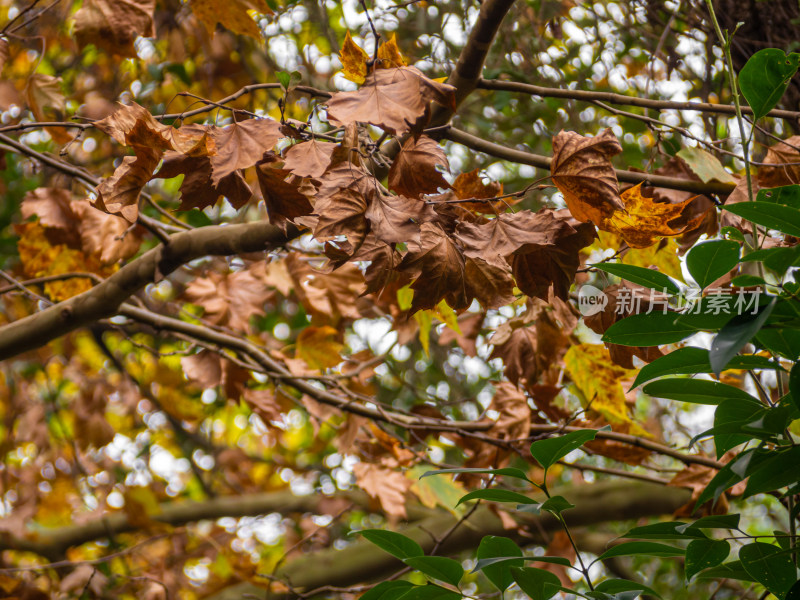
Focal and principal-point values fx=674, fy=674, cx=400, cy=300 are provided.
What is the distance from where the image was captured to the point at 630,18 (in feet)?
6.96

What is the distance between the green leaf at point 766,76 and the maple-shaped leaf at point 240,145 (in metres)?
0.60

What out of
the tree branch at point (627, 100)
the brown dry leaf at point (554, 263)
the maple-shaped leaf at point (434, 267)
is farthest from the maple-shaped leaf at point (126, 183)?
the tree branch at point (627, 100)

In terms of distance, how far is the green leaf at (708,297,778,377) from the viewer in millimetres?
499

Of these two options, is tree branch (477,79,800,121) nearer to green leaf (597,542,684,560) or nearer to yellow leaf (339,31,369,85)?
yellow leaf (339,31,369,85)

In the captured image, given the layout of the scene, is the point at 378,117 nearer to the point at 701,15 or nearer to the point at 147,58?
the point at 701,15

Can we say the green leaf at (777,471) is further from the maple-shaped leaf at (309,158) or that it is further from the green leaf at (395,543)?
the maple-shaped leaf at (309,158)

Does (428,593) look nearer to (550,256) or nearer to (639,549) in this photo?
(639,549)

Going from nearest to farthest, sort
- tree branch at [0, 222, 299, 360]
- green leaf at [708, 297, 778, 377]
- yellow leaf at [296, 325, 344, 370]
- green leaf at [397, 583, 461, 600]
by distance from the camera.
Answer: green leaf at [708, 297, 778, 377] → green leaf at [397, 583, 461, 600] → tree branch at [0, 222, 299, 360] → yellow leaf at [296, 325, 344, 370]

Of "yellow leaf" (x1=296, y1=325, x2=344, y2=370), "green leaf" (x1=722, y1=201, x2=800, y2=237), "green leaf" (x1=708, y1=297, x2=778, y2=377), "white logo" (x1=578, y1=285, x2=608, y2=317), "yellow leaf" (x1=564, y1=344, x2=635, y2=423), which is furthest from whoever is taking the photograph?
"yellow leaf" (x1=296, y1=325, x2=344, y2=370)

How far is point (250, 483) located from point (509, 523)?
221 centimetres

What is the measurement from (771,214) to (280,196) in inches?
23.6

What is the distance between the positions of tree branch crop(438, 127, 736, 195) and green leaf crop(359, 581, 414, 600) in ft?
2.49

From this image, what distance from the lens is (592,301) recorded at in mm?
1107

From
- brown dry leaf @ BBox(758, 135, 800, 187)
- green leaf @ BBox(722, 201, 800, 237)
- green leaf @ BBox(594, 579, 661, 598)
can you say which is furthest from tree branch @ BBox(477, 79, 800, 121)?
green leaf @ BBox(594, 579, 661, 598)
